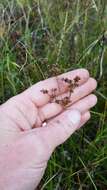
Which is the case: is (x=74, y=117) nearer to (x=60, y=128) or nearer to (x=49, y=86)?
(x=60, y=128)

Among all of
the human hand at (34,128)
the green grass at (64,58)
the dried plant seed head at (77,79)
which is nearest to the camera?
the human hand at (34,128)

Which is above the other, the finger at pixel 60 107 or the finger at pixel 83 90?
the finger at pixel 83 90

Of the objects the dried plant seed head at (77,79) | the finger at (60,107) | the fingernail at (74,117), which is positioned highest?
the dried plant seed head at (77,79)

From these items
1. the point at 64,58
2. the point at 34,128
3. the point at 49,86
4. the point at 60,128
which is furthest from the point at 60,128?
the point at 64,58

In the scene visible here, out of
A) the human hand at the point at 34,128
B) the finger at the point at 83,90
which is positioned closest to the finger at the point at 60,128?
the human hand at the point at 34,128

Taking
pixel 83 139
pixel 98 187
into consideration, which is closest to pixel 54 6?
pixel 83 139

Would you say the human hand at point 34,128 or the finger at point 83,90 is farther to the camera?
the finger at point 83,90

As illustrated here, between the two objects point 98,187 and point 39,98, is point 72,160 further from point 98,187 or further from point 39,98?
point 39,98

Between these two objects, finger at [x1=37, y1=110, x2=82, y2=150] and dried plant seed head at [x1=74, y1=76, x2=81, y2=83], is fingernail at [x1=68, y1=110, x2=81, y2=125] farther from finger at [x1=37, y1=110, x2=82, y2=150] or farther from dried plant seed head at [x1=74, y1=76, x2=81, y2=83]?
dried plant seed head at [x1=74, y1=76, x2=81, y2=83]

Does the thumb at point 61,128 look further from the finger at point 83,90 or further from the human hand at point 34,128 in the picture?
the finger at point 83,90
